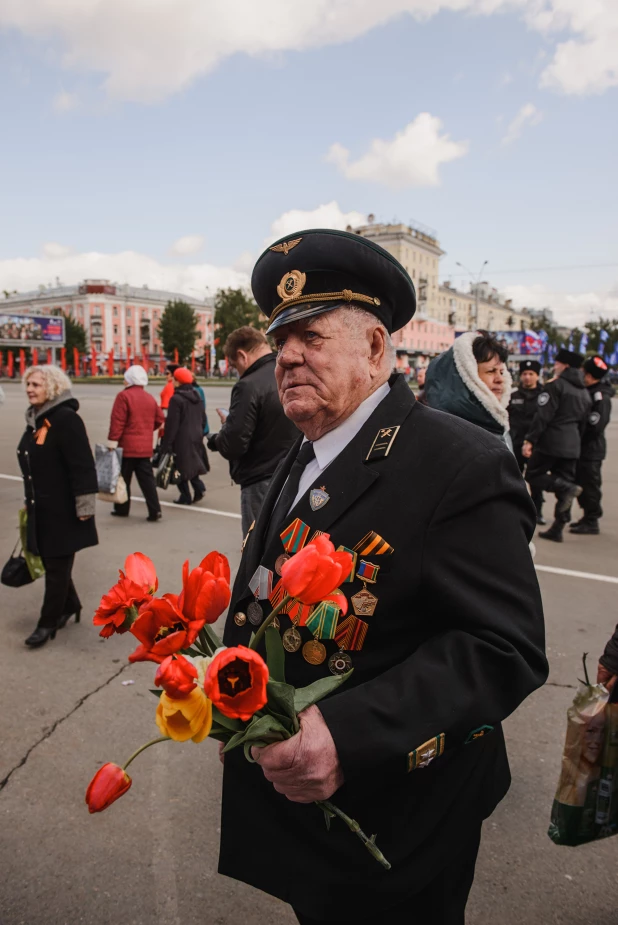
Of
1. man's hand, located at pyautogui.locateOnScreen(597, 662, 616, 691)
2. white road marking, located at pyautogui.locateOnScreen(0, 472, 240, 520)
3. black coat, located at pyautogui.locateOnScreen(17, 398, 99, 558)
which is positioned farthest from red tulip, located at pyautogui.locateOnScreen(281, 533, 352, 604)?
white road marking, located at pyautogui.locateOnScreen(0, 472, 240, 520)

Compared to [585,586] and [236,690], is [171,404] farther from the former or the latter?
[236,690]

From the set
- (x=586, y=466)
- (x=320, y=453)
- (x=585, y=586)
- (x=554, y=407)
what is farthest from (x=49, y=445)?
(x=586, y=466)

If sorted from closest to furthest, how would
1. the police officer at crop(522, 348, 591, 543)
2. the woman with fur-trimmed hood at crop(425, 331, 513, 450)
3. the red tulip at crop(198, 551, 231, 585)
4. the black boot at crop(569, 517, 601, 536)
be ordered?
the red tulip at crop(198, 551, 231, 585) < the woman with fur-trimmed hood at crop(425, 331, 513, 450) < the police officer at crop(522, 348, 591, 543) < the black boot at crop(569, 517, 601, 536)

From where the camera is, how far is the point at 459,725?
46.3 inches

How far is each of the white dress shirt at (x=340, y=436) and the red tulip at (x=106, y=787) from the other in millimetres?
708

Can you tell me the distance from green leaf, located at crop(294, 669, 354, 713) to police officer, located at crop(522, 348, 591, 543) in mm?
6371

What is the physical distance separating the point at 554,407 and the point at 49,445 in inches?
207

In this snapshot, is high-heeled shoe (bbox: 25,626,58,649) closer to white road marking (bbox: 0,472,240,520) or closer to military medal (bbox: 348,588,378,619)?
military medal (bbox: 348,588,378,619)

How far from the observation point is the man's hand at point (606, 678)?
6.62 feet

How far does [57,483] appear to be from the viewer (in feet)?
13.8

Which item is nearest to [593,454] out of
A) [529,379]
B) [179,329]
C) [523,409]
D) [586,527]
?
[586,527]

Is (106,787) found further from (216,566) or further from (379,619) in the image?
(379,619)

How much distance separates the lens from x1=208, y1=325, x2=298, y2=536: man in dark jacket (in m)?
4.38

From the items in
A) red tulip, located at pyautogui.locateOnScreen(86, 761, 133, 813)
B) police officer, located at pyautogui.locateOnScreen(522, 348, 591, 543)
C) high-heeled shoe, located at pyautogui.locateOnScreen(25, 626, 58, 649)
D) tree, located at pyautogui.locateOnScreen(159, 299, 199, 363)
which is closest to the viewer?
red tulip, located at pyautogui.locateOnScreen(86, 761, 133, 813)
